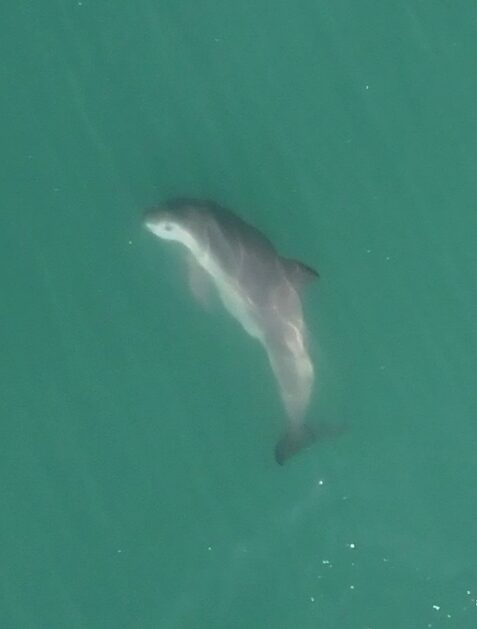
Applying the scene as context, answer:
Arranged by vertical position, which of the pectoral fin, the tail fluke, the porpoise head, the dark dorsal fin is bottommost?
the tail fluke

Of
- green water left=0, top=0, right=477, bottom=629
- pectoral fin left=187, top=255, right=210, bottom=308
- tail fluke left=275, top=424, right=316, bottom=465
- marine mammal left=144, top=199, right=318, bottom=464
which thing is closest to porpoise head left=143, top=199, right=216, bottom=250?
marine mammal left=144, top=199, right=318, bottom=464

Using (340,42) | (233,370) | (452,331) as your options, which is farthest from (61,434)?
(340,42)

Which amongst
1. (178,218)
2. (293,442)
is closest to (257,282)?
(178,218)

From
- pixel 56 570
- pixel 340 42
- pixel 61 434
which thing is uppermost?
pixel 340 42

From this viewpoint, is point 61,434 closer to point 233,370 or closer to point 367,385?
point 233,370

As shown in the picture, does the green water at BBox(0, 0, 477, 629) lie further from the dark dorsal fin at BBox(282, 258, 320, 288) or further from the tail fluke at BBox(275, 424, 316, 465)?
the dark dorsal fin at BBox(282, 258, 320, 288)

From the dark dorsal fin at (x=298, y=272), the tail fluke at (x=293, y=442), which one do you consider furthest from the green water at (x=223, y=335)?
the dark dorsal fin at (x=298, y=272)

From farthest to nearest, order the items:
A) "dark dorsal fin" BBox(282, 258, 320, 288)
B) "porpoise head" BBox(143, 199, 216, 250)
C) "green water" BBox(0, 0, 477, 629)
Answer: "porpoise head" BBox(143, 199, 216, 250) < "green water" BBox(0, 0, 477, 629) < "dark dorsal fin" BBox(282, 258, 320, 288)
